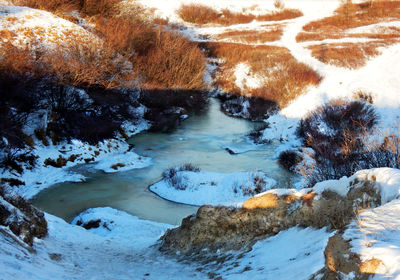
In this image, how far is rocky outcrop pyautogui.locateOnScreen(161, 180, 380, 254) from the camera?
Result: 18.2 feet

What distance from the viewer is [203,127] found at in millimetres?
25703

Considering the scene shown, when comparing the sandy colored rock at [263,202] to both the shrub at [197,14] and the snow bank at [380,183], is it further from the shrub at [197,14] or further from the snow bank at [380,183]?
the shrub at [197,14]

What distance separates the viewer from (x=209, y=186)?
15.5 metres

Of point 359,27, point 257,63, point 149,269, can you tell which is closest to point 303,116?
point 257,63

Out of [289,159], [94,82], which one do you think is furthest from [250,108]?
[94,82]

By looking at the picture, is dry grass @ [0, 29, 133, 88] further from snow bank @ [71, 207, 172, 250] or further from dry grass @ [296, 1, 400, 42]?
dry grass @ [296, 1, 400, 42]

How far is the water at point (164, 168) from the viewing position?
1385cm

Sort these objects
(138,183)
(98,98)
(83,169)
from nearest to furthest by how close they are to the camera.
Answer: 1. (138,183)
2. (83,169)
3. (98,98)

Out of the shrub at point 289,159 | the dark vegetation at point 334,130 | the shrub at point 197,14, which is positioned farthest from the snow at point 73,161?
the shrub at point 197,14

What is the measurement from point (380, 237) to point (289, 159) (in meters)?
14.8

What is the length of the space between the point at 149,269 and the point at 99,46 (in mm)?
20491

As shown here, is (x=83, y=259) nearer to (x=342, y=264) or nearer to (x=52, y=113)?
(x=342, y=264)

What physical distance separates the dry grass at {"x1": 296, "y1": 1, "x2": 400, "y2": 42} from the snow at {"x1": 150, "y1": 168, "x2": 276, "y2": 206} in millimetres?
27280

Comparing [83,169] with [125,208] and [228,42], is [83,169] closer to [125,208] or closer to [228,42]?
[125,208]
